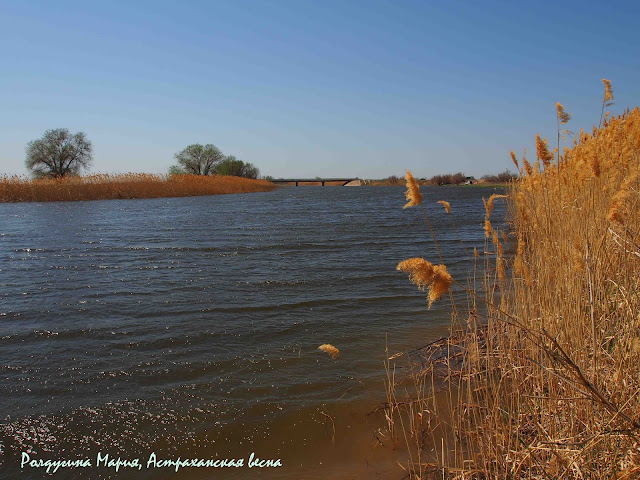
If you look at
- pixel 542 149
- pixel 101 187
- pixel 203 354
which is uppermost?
pixel 101 187

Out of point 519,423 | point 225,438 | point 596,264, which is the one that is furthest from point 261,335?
point 596,264

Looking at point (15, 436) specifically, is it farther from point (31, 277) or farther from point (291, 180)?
point (291, 180)

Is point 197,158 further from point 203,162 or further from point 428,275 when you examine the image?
point 428,275

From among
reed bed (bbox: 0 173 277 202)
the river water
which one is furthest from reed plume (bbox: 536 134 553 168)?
reed bed (bbox: 0 173 277 202)

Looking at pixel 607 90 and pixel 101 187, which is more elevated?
pixel 101 187

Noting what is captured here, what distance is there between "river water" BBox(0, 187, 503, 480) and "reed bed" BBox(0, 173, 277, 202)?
18268 millimetres

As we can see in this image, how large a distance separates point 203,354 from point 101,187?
25799mm

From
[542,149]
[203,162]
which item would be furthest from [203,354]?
[203,162]

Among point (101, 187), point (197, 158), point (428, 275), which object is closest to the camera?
point (428, 275)

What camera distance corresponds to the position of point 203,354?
411 cm

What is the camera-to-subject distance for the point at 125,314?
5.25m

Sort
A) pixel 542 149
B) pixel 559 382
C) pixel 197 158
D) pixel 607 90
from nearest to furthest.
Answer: pixel 559 382
pixel 542 149
pixel 607 90
pixel 197 158

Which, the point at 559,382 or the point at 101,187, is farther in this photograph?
the point at 101,187

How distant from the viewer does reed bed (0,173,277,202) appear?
24.6 metres
